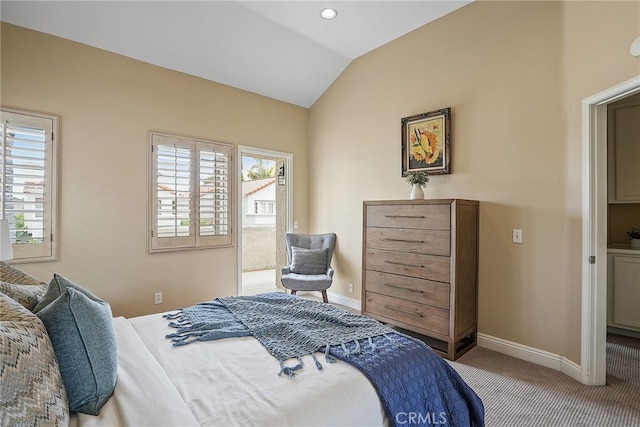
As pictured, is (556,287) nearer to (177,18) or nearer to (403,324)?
(403,324)

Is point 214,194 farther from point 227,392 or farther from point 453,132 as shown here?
point 227,392

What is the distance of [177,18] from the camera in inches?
122

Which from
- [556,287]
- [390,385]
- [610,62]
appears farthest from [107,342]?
[610,62]

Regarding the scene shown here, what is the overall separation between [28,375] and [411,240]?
8.89 ft

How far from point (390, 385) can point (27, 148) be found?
3.52 m

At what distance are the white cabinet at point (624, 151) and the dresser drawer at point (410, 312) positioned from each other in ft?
7.84

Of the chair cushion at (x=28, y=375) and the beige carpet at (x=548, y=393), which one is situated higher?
the chair cushion at (x=28, y=375)

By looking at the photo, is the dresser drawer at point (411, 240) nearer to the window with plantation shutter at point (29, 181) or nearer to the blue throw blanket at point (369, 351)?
the blue throw blanket at point (369, 351)

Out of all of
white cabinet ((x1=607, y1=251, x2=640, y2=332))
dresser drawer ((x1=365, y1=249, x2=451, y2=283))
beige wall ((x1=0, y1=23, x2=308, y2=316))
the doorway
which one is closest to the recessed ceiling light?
beige wall ((x1=0, y1=23, x2=308, y2=316))

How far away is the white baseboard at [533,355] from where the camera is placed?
7.86 ft

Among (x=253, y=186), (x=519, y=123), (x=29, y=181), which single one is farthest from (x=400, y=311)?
(x=253, y=186)

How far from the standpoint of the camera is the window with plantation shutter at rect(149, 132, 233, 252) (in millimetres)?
3541

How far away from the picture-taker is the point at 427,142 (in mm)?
3387

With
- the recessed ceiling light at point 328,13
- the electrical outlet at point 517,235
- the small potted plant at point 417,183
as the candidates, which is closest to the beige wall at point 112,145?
the recessed ceiling light at point 328,13
